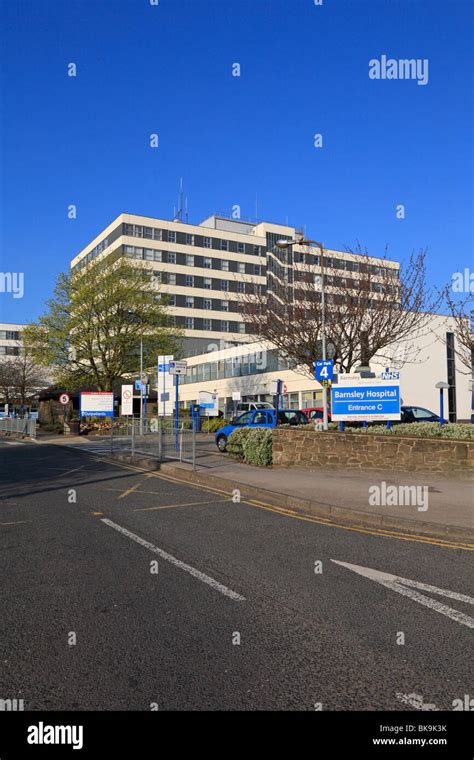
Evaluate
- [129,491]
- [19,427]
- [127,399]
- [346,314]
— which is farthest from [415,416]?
[19,427]

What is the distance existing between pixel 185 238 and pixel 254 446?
60.3 metres

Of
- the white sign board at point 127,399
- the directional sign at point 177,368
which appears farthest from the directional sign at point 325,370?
the white sign board at point 127,399

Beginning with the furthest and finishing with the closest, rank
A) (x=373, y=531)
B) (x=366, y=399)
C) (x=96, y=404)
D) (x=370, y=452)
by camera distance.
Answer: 1. (x=96, y=404)
2. (x=366, y=399)
3. (x=370, y=452)
4. (x=373, y=531)

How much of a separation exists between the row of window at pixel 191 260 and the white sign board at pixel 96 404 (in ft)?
135

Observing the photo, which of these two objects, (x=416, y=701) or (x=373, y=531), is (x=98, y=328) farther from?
(x=416, y=701)

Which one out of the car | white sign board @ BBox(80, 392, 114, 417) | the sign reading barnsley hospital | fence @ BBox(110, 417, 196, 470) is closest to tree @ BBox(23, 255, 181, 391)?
white sign board @ BBox(80, 392, 114, 417)

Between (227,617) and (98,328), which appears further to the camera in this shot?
(98,328)

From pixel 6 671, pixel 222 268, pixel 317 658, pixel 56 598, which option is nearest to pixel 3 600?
pixel 56 598

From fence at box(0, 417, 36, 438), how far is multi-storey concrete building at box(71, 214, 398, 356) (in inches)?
1075

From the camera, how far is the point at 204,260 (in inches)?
2940

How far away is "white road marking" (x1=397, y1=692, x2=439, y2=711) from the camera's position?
3.35m

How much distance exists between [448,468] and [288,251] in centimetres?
6098

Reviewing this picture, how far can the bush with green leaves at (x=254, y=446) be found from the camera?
16.4m

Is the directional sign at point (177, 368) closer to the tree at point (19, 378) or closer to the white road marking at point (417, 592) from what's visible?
the white road marking at point (417, 592)
